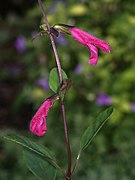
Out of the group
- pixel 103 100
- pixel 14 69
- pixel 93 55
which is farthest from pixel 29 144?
pixel 14 69

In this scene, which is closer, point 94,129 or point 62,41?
point 94,129

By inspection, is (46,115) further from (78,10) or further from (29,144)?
(78,10)

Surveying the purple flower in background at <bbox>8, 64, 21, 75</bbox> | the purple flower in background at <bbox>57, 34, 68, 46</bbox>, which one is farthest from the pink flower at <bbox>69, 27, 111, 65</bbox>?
the purple flower in background at <bbox>8, 64, 21, 75</bbox>

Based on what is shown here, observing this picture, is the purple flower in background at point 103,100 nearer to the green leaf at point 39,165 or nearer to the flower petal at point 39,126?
the green leaf at point 39,165

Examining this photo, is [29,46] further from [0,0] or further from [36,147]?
[36,147]

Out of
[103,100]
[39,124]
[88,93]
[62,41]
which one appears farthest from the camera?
[62,41]

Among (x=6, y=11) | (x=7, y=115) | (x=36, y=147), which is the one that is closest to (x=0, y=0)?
(x=6, y=11)

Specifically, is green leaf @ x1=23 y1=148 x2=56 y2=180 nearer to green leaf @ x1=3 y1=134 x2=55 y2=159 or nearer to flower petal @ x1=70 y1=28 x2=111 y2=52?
green leaf @ x1=3 y1=134 x2=55 y2=159
